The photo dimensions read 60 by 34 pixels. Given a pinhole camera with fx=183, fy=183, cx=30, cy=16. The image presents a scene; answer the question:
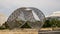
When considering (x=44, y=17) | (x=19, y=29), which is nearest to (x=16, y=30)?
(x=19, y=29)

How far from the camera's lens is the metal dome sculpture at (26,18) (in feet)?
38.4

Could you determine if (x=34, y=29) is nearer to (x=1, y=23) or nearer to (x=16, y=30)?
(x=16, y=30)

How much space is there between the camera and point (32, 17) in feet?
39.4

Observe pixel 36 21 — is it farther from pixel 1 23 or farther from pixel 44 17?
pixel 1 23

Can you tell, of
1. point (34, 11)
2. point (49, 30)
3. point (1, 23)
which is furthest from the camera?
point (1, 23)

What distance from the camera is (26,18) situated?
1205 cm

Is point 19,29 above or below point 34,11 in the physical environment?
below

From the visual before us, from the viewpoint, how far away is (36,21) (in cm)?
1188

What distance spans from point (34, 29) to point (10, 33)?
154 cm

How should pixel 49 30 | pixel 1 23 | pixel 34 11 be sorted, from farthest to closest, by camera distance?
1. pixel 1 23
2. pixel 34 11
3. pixel 49 30

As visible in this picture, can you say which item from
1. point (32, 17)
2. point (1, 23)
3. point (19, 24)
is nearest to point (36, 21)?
point (32, 17)

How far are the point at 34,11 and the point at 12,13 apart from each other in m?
1.44

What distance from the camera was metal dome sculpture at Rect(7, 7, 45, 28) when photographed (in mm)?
11695

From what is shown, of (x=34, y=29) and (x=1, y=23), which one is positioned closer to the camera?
(x=34, y=29)
